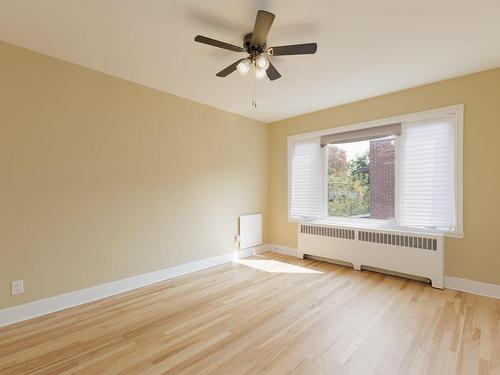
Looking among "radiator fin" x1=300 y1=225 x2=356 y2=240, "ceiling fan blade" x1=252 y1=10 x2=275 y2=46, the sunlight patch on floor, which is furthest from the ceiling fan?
the sunlight patch on floor

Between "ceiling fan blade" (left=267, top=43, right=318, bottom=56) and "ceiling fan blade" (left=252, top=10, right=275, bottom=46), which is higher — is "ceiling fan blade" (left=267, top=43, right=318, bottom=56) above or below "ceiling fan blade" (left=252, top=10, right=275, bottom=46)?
below

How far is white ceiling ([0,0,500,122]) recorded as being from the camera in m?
1.92

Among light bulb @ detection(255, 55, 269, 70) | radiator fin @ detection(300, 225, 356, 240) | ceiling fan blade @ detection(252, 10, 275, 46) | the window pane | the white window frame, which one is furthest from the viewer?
radiator fin @ detection(300, 225, 356, 240)

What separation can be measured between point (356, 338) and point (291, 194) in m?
2.94

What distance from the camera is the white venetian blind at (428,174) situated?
3186mm

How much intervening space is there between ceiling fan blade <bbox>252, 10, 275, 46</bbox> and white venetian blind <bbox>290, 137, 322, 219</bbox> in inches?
105

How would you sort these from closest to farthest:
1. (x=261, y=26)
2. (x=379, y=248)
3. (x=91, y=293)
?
(x=261, y=26) → (x=91, y=293) → (x=379, y=248)

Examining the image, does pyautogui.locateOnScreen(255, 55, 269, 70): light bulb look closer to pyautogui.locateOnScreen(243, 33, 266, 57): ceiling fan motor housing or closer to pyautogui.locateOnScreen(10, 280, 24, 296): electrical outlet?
pyautogui.locateOnScreen(243, 33, 266, 57): ceiling fan motor housing

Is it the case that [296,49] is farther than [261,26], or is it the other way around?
[296,49]

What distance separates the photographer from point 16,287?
7.90 ft

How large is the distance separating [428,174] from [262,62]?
8.69 feet

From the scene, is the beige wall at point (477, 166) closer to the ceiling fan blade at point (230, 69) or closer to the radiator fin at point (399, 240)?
the radiator fin at point (399, 240)

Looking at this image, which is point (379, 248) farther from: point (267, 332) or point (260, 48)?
point (260, 48)

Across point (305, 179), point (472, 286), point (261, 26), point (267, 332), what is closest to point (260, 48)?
point (261, 26)
